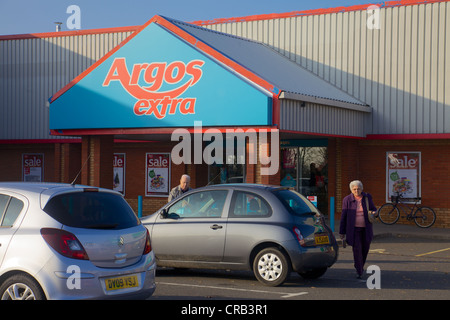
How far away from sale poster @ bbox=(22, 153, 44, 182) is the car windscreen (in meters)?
20.5

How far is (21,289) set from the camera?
7922mm

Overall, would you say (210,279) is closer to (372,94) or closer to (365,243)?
(365,243)

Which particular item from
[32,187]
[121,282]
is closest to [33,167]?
[32,187]

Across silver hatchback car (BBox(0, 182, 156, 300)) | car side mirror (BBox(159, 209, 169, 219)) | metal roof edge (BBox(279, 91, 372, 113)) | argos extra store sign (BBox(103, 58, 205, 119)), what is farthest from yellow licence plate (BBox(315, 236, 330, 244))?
argos extra store sign (BBox(103, 58, 205, 119))

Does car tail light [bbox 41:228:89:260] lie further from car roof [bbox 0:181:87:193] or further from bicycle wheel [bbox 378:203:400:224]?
bicycle wheel [bbox 378:203:400:224]

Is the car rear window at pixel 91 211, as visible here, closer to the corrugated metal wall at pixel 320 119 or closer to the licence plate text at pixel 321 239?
the licence plate text at pixel 321 239

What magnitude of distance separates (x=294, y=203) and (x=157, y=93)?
9921 millimetres

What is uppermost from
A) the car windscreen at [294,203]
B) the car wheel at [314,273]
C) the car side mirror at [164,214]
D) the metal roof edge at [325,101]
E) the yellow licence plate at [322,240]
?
the metal roof edge at [325,101]

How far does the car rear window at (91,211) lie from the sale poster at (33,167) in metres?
23.0

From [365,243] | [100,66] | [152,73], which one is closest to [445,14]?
[152,73]

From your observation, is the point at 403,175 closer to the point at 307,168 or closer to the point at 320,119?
the point at 307,168

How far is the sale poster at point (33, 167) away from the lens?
102ft

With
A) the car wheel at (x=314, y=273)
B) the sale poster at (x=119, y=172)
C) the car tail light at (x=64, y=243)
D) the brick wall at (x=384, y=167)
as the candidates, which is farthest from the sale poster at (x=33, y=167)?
the car tail light at (x=64, y=243)
